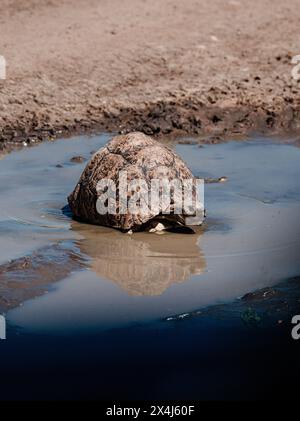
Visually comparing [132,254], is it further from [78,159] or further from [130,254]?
[78,159]

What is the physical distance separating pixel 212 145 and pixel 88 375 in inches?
211

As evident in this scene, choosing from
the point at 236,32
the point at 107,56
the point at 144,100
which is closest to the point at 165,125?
the point at 144,100

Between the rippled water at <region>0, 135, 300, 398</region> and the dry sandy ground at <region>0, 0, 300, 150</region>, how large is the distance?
4.85 ft

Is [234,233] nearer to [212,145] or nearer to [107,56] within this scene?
[212,145]

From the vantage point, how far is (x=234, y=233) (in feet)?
23.3

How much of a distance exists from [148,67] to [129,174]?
4.47 meters

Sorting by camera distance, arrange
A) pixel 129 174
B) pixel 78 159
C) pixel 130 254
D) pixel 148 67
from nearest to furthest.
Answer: pixel 130 254
pixel 129 174
pixel 78 159
pixel 148 67

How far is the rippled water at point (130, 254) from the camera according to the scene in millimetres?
→ 5734

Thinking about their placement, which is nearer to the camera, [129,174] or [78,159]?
[129,174]

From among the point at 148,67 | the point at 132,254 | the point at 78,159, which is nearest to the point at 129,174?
the point at 132,254

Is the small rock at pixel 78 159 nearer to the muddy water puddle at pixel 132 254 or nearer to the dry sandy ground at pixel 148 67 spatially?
the muddy water puddle at pixel 132 254

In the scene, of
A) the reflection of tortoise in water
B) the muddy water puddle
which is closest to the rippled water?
the muddy water puddle

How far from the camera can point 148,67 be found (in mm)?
11516

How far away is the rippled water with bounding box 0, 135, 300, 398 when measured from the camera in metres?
5.73
